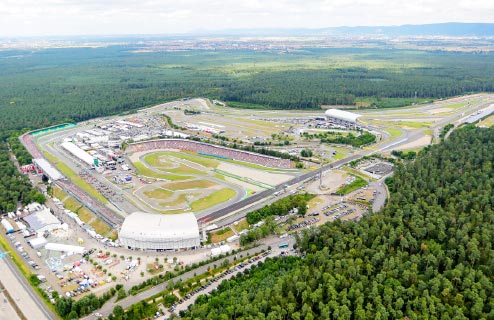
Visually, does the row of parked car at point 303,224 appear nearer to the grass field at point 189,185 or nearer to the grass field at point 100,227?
the grass field at point 189,185

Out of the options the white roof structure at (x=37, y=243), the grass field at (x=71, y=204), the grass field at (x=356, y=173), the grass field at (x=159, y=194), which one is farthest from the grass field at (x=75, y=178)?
the grass field at (x=356, y=173)

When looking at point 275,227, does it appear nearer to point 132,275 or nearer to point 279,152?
point 132,275

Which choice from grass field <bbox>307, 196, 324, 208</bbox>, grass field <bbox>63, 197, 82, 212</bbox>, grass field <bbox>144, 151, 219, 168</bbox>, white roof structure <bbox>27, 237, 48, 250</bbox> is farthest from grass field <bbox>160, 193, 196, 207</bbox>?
grass field <bbox>307, 196, 324, 208</bbox>

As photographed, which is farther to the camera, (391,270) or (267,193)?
(267,193)

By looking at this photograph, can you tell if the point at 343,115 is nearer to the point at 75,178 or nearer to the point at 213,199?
the point at 213,199

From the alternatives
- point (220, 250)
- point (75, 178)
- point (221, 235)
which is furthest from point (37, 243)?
point (220, 250)

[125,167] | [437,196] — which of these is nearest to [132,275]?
[125,167]

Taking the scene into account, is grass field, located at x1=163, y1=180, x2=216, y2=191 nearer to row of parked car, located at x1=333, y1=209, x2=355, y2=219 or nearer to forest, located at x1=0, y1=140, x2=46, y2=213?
forest, located at x1=0, y1=140, x2=46, y2=213
